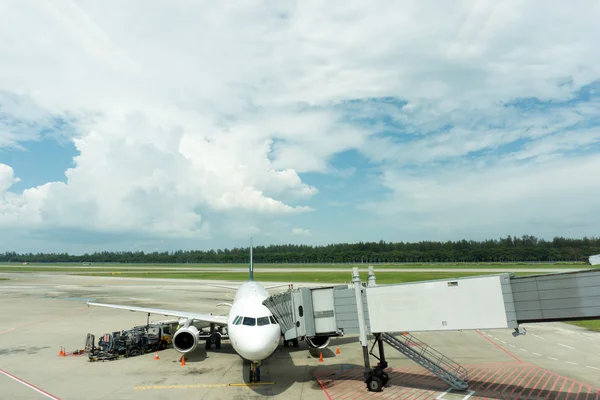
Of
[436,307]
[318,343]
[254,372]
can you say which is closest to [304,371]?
[318,343]

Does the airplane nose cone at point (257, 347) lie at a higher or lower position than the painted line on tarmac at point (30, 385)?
higher

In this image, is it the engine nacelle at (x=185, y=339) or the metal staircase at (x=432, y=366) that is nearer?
the metal staircase at (x=432, y=366)

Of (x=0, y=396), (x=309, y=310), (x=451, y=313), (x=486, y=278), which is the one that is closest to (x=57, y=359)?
(x=0, y=396)

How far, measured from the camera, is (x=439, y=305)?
1680 centimetres

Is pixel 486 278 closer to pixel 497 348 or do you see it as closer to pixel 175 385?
pixel 497 348

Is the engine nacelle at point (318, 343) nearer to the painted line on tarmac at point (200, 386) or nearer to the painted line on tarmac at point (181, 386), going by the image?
the painted line on tarmac at point (200, 386)

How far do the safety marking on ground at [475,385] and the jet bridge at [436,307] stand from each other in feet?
2.46

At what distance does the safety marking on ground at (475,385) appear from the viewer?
661 inches

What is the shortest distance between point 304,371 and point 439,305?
32.4ft

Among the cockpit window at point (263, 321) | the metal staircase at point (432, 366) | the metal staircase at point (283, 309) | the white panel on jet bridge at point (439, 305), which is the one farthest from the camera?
the metal staircase at point (283, 309)

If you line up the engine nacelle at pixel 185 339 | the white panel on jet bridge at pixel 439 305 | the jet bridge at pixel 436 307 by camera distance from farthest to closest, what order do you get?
the engine nacelle at pixel 185 339, the white panel on jet bridge at pixel 439 305, the jet bridge at pixel 436 307

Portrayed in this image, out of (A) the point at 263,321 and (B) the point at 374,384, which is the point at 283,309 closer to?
(A) the point at 263,321

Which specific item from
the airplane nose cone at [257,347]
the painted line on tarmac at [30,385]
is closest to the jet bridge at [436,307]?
the airplane nose cone at [257,347]

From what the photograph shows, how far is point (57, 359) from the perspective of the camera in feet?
77.1
